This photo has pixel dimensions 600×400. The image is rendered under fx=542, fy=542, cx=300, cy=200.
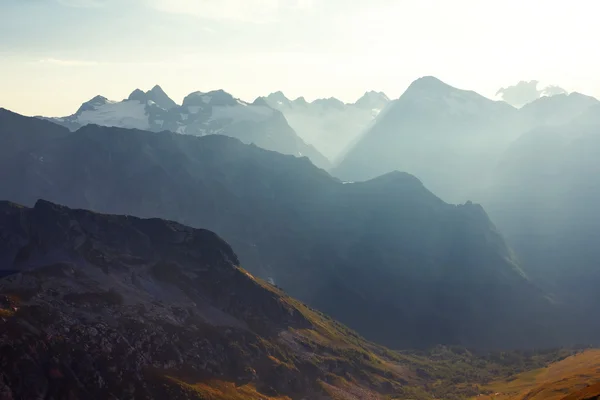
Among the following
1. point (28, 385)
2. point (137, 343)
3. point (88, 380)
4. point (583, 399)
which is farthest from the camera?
point (137, 343)

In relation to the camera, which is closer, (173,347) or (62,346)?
(62,346)

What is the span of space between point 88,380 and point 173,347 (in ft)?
136

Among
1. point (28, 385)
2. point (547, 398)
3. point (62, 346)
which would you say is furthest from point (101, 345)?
point (547, 398)

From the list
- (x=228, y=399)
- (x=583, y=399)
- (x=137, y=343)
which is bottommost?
(x=228, y=399)

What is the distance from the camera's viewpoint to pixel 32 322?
170m

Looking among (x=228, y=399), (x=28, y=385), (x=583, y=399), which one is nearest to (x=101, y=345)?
(x=28, y=385)

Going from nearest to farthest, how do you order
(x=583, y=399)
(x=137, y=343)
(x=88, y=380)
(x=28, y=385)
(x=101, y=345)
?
(x=583, y=399), (x=28, y=385), (x=88, y=380), (x=101, y=345), (x=137, y=343)

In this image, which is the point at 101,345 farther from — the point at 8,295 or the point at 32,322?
the point at 8,295

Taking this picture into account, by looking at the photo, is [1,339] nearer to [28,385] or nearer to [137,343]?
[28,385]

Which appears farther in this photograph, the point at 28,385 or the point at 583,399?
the point at 28,385

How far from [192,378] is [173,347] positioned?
15.2 meters

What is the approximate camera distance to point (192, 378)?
190 metres

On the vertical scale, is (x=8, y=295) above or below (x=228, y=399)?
above

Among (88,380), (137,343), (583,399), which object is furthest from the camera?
(137,343)
